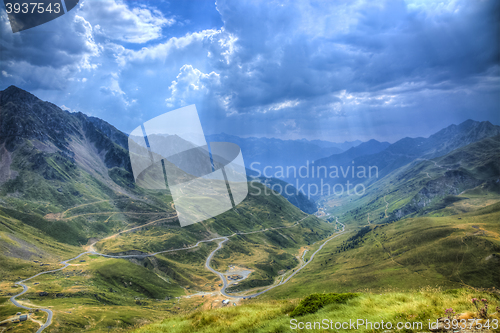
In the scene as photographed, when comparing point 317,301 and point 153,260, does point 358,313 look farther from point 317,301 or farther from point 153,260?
point 153,260

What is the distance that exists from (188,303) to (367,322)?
348ft

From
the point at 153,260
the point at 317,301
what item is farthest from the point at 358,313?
the point at 153,260

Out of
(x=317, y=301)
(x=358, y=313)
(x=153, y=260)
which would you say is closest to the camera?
(x=358, y=313)

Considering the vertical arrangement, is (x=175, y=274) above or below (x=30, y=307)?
below

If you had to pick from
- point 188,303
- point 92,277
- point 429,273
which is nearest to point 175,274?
point 188,303

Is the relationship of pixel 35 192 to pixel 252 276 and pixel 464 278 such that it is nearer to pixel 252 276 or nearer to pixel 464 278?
pixel 252 276

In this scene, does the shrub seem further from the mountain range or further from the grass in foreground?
the mountain range

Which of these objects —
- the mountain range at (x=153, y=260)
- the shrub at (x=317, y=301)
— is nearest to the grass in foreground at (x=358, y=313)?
the shrub at (x=317, y=301)

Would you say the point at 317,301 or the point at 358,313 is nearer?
the point at 358,313

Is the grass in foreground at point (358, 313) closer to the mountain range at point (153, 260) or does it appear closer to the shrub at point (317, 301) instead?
the shrub at point (317, 301)

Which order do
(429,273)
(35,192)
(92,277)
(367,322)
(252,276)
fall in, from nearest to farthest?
1. (367,322)
2. (92,277)
3. (429,273)
4. (252,276)
5. (35,192)

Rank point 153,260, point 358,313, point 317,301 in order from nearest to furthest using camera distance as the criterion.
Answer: point 358,313
point 317,301
point 153,260

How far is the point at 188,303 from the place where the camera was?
99.8 meters

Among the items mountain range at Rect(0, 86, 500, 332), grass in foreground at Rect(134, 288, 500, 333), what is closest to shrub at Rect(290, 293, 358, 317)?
grass in foreground at Rect(134, 288, 500, 333)
